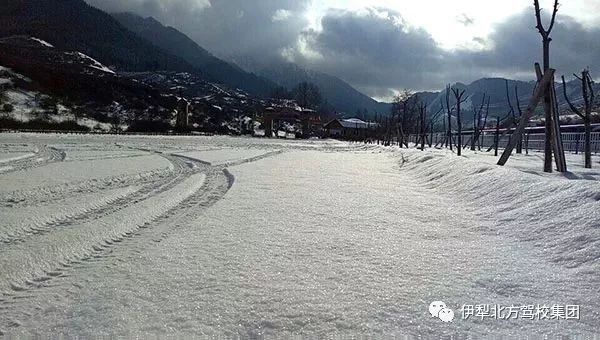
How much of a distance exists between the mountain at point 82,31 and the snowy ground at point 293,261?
131256mm

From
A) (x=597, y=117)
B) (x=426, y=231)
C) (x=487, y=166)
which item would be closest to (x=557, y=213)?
(x=426, y=231)

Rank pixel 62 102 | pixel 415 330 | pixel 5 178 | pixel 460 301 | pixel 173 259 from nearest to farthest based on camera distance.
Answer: pixel 415 330, pixel 460 301, pixel 173 259, pixel 5 178, pixel 62 102

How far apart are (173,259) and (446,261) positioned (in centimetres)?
202

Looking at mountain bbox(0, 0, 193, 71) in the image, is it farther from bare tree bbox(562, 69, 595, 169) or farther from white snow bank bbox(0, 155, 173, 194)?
bare tree bbox(562, 69, 595, 169)

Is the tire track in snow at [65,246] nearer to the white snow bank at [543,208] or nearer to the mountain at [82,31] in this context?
the white snow bank at [543,208]

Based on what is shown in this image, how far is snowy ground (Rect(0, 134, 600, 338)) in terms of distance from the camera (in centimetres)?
213

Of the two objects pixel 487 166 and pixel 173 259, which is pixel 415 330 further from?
pixel 487 166

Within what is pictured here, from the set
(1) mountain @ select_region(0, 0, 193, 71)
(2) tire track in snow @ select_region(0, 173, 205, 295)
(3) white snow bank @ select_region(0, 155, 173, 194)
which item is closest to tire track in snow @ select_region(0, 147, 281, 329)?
(2) tire track in snow @ select_region(0, 173, 205, 295)

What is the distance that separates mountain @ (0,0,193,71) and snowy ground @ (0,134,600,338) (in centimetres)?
13126

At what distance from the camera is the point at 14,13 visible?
128875 millimetres

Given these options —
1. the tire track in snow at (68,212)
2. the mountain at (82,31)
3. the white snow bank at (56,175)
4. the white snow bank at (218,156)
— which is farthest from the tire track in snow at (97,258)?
the mountain at (82,31)

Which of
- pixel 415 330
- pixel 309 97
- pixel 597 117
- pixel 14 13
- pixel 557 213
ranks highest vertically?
pixel 14 13

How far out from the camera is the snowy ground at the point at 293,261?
2131 millimetres

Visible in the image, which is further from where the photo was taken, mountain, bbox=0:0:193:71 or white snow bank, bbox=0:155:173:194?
mountain, bbox=0:0:193:71
